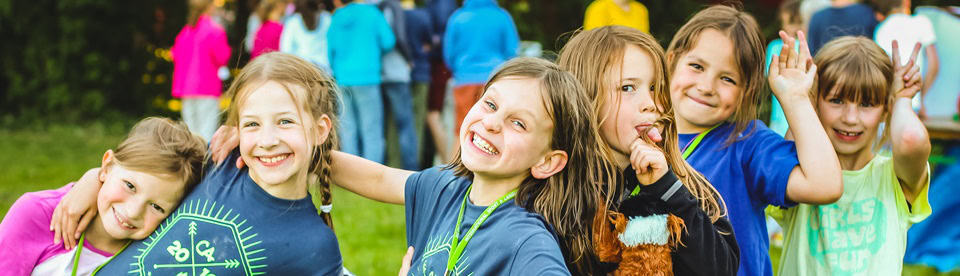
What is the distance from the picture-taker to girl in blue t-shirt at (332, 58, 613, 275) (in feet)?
7.13

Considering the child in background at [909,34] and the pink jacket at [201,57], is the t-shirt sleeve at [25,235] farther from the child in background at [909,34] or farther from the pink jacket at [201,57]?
the pink jacket at [201,57]

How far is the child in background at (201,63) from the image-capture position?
→ 8.28 meters

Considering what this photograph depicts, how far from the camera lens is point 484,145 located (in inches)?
87.4

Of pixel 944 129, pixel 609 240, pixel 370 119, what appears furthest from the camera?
pixel 370 119

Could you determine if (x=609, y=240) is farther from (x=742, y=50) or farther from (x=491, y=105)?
(x=742, y=50)

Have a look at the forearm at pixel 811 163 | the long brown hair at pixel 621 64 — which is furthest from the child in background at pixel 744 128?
the long brown hair at pixel 621 64

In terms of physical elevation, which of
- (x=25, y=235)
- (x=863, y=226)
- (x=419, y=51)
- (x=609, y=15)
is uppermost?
(x=25, y=235)

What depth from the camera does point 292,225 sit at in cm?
263

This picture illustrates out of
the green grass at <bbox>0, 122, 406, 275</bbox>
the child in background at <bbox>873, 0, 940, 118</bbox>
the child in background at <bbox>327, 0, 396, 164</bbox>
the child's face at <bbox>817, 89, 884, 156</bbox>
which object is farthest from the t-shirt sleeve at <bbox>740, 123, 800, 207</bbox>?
the child in background at <bbox>327, 0, 396, 164</bbox>

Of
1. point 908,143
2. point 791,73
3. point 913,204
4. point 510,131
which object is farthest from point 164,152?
point 913,204

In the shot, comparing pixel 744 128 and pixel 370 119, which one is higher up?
pixel 744 128

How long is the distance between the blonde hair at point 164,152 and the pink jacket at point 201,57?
5.61m

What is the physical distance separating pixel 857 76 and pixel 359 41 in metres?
5.16

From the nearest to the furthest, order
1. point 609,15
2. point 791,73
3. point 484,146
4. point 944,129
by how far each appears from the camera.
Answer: point 484,146
point 791,73
point 944,129
point 609,15
